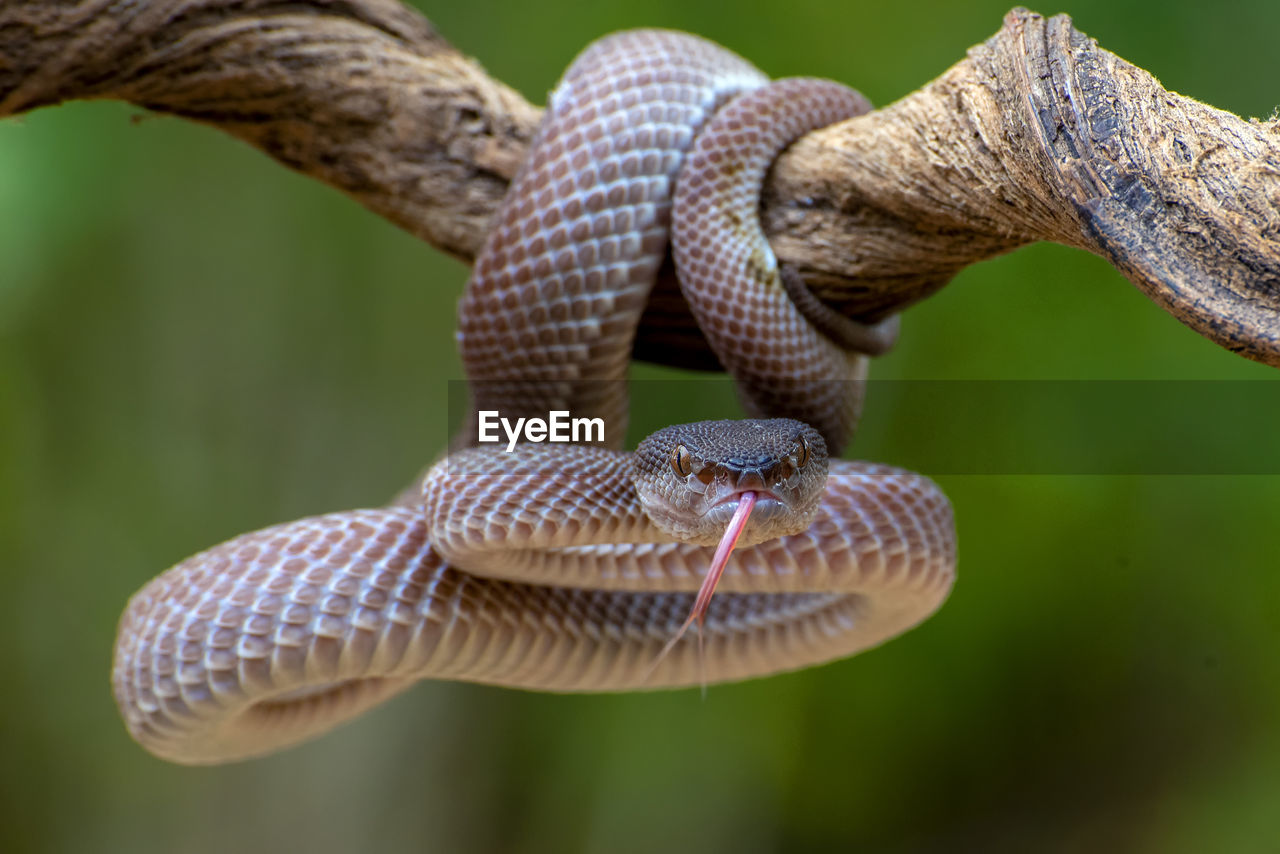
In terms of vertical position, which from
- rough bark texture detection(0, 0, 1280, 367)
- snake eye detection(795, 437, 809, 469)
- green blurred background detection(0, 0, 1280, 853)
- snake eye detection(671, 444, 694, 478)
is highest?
rough bark texture detection(0, 0, 1280, 367)

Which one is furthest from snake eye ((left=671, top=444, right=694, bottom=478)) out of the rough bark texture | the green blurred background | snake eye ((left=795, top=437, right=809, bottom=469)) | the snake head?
the green blurred background

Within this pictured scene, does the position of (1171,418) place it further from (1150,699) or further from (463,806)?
(463,806)

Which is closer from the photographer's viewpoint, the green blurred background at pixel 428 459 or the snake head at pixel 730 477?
the snake head at pixel 730 477

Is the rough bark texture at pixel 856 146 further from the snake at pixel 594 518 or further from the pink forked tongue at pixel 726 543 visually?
the pink forked tongue at pixel 726 543

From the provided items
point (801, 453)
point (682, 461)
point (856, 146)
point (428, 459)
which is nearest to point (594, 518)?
point (682, 461)

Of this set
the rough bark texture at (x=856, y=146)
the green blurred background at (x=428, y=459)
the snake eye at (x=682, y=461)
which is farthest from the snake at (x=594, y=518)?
the green blurred background at (x=428, y=459)

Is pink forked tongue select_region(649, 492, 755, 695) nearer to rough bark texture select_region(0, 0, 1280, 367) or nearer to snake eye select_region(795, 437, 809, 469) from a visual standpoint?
snake eye select_region(795, 437, 809, 469)

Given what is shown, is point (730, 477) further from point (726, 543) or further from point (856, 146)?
point (856, 146)

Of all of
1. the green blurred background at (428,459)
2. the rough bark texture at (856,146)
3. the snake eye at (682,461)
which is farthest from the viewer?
the green blurred background at (428,459)
